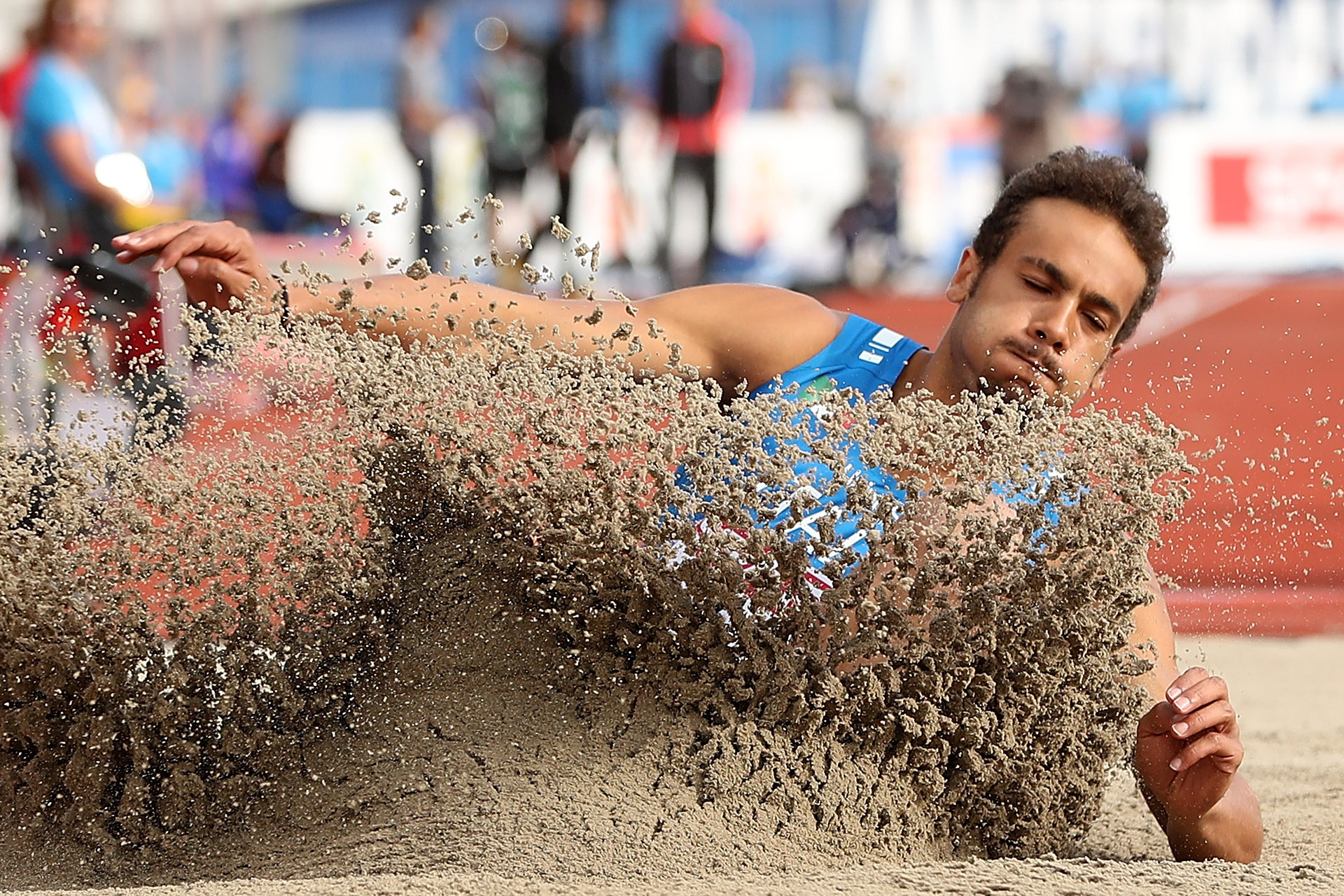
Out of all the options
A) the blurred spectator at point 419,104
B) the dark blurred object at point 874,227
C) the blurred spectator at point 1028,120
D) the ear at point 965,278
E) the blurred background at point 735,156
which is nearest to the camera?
the ear at point 965,278

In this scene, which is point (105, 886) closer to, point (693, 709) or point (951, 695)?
point (693, 709)

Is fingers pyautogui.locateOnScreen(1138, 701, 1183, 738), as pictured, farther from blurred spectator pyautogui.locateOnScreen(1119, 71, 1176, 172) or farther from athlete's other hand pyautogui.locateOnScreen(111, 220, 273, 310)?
blurred spectator pyautogui.locateOnScreen(1119, 71, 1176, 172)

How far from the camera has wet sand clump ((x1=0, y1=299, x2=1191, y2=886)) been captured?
7.16 feet

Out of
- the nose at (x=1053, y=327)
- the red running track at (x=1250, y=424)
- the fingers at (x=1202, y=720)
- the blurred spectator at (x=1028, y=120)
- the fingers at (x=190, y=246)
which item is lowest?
the red running track at (x=1250, y=424)

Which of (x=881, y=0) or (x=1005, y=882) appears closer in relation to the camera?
(x=1005, y=882)

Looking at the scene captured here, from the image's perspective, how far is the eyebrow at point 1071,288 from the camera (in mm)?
2469

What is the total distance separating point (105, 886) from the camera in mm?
2277

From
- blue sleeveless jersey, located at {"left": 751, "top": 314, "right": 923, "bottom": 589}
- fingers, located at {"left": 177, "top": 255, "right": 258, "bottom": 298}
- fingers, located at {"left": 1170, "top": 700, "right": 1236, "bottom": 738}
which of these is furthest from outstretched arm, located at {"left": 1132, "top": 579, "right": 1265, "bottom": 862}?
fingers, located at {"left": 177, "top": 255, "right": 258, "bottom": 298}

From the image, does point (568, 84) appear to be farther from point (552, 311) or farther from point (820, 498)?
point (820, 498)

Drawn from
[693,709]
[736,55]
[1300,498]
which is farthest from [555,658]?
[736,55]

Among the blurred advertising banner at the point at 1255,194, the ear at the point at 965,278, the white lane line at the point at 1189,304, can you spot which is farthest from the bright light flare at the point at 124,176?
the blurred advertising banner at the point at 1255,194

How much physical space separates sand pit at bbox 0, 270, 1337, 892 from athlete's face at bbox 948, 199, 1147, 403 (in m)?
0.18

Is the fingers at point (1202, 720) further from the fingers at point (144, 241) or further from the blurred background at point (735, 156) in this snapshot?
the fingers at point (144, 241)

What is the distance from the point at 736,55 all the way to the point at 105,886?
1210 cm
